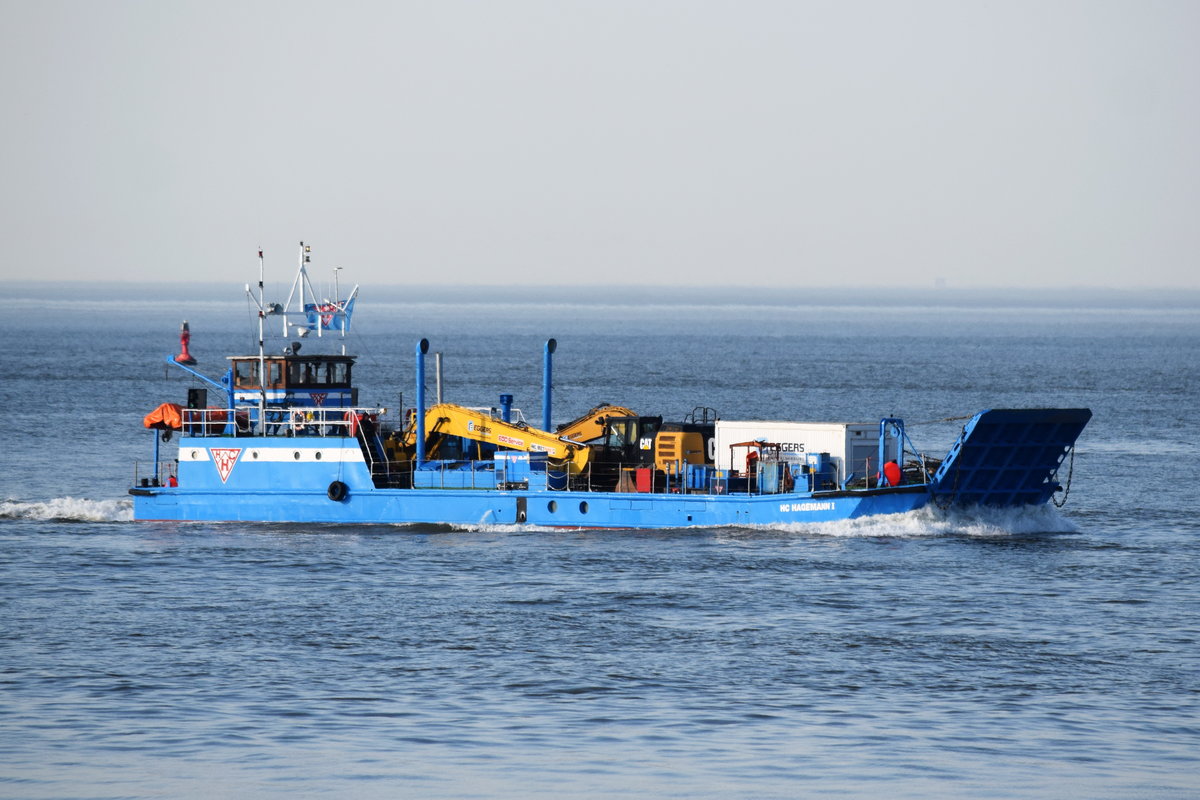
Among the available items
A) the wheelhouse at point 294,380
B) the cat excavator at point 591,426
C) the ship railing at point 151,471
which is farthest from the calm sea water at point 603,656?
the wheelhouse at point 294,380

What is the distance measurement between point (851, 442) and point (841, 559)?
4966 millimetres

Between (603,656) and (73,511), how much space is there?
2670 cm

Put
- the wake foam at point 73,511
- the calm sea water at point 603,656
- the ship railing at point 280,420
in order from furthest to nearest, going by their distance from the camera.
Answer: the wake foam at point 73,511
the ship railing at point 280,420
the calm sea water at point 603,656

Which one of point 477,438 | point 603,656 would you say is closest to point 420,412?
point 477,438

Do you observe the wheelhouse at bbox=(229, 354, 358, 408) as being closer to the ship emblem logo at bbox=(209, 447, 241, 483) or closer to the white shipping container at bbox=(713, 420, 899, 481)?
the ship emblem logo at bbox=(209, 447, 241, 483)

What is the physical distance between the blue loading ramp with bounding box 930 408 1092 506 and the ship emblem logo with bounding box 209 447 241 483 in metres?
20.3

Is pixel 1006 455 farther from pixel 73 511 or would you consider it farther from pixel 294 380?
pixel 73 511

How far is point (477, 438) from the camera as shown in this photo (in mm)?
50406

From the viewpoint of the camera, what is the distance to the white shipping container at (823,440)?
1876 inches

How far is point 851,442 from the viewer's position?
4772 centimetres

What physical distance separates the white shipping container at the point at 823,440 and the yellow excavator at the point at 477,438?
14.5 ft

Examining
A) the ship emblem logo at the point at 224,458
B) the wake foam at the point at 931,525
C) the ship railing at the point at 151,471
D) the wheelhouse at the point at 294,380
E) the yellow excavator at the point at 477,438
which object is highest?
the wheelhouse at the point at 294,380

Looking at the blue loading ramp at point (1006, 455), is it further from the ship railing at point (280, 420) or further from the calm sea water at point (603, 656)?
the ship railing at point (280, 420)

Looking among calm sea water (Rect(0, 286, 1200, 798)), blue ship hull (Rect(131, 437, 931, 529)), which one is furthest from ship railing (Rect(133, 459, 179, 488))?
blue ship hull (Rect(131, 437, 931, 529))
